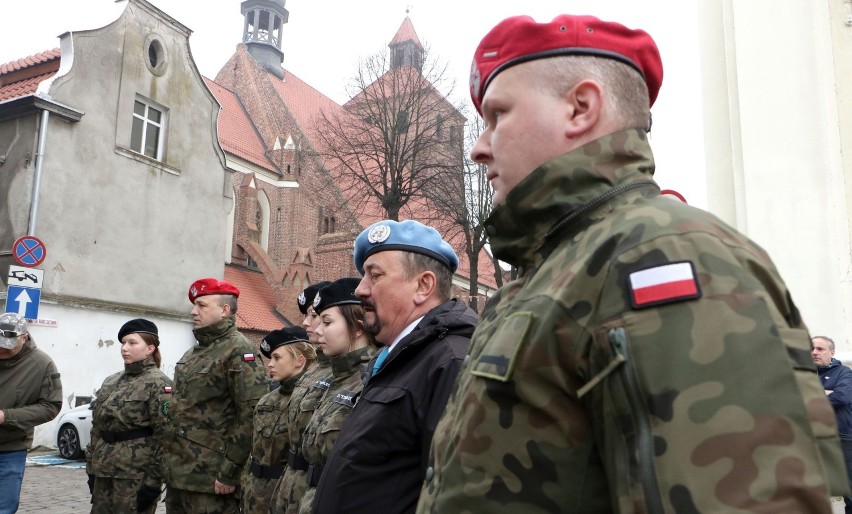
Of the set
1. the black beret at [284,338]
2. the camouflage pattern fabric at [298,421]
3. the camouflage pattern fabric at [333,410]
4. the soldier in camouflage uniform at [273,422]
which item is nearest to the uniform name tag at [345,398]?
the camouflage pattern fabric at [333,410]

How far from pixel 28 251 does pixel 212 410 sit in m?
7.19

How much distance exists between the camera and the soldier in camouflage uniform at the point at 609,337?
0.99 m

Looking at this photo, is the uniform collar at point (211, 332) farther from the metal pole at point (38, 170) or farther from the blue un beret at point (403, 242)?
the metal pole at point (38, 170)

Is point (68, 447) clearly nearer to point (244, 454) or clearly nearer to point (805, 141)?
point (244, 454)

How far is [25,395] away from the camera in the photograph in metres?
6.09

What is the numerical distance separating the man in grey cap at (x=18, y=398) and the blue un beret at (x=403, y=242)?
3.96m

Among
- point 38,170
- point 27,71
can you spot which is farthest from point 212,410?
point 27,71

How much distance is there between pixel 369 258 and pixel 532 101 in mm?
1957

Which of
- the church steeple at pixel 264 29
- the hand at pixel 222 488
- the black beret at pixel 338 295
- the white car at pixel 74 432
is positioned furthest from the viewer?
the church steeple at pixel 264 29

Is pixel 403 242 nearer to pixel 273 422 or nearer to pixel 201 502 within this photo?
pixel 273 422

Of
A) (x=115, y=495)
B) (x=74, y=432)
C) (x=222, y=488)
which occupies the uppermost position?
(x=222, y=488)

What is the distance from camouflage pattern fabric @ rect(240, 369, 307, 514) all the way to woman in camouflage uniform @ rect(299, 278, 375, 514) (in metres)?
0.99

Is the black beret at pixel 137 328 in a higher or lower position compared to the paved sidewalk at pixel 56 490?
higher

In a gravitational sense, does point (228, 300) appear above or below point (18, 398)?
above
